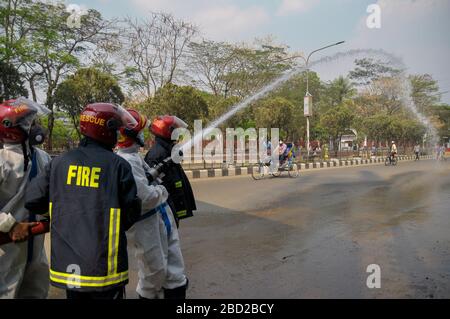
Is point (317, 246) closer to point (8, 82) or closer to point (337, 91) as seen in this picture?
point (8, 82)

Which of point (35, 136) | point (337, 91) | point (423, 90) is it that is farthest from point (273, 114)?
point (423, 90)

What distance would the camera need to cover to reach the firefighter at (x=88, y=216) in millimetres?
2146

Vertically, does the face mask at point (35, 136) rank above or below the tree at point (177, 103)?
below

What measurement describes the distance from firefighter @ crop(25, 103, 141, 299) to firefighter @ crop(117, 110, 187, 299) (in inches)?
13.5

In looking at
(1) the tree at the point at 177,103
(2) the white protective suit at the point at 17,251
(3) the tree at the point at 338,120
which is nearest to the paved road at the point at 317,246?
(2) the white protective suit at the point at 17,251

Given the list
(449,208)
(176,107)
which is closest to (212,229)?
(449,208)

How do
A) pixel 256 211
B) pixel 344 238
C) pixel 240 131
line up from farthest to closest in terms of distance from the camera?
1. pixel 240 131
2. pixel 256 211
3. pixel 344 238

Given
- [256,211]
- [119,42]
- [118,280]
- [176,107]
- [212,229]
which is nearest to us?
[118,280]

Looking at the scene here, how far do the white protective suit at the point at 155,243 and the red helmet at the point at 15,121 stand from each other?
0.62 metres

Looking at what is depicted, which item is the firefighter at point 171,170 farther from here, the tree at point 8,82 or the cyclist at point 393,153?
the cyclist at point 393,153

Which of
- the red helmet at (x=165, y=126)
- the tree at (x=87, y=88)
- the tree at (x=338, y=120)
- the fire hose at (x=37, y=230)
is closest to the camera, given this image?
the fire hose at (x=37, y=230)

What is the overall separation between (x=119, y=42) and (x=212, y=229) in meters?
19.3
